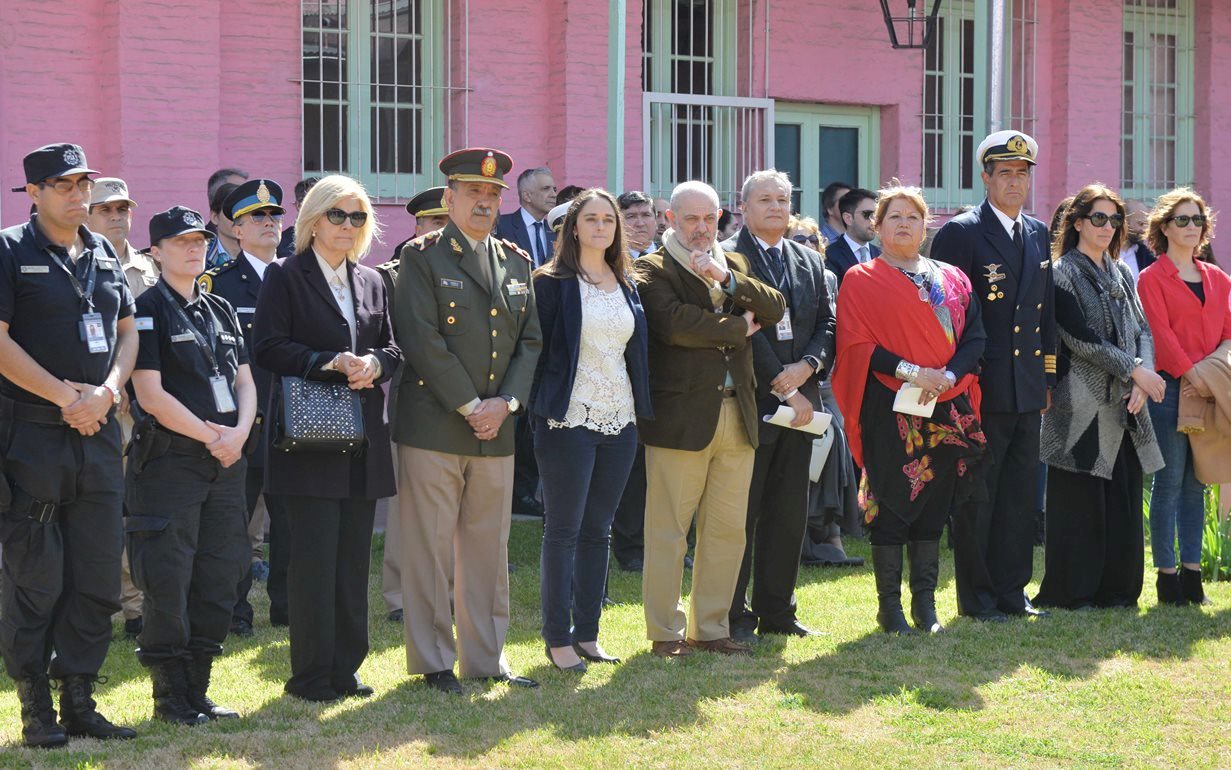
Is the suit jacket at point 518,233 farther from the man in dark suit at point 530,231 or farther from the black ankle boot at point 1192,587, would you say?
the black ankle boot at point 1192,587

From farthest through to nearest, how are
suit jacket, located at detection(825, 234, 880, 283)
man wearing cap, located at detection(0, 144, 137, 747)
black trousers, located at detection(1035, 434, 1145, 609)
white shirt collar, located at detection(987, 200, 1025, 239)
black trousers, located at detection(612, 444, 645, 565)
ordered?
suit jacket, located at detection(825, 234, 880, 283), black trousers, located at detection(612, 444, 645, 565), black trousers, located at detection(1035, 434, 1145, 609), white shirt collar, located at detection(987, 200, 1025, 239), man wearing cap, located at detection(0, 144, 137, 747)

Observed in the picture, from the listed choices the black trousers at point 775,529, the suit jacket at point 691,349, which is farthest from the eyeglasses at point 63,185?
the black trousers at point 775,529

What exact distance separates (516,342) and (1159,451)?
366 cm

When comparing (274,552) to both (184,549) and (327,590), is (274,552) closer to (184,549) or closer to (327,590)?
(327,590)

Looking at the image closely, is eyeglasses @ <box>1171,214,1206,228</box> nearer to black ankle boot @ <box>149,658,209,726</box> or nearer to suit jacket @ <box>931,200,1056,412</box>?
suit jacket @ <box>931,200,1056,412</box>

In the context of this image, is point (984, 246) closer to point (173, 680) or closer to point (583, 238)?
point (583, 238)

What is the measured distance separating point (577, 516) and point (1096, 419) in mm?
2908

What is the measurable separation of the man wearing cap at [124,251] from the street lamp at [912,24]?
7846mm

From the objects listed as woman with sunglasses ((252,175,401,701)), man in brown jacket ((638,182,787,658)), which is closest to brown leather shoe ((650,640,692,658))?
man in brown jacket ((638,182,787,658))

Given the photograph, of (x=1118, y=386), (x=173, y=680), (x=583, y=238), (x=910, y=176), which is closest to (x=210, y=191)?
(x=583, y=238)

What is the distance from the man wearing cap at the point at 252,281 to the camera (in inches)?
292

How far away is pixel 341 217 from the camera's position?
6.03 meters

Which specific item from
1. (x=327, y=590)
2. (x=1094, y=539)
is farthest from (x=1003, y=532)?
(x=327, y=590)

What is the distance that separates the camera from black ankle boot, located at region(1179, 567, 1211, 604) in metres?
8.20
